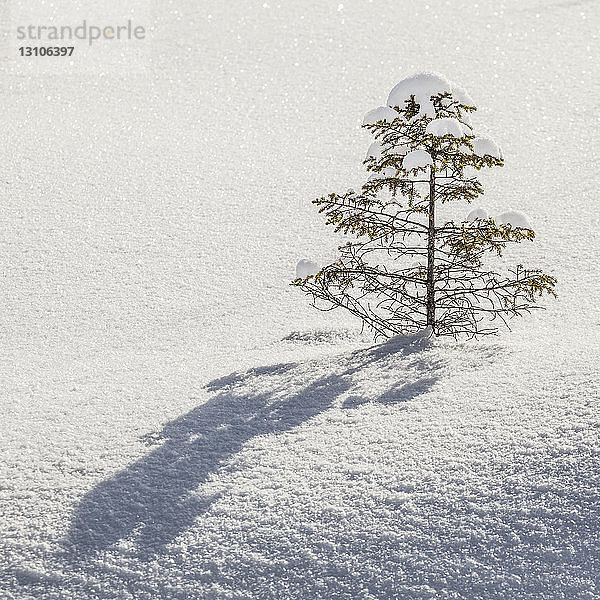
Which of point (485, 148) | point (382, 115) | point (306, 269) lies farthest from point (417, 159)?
point (306, 269)

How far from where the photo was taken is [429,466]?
6.08 meters

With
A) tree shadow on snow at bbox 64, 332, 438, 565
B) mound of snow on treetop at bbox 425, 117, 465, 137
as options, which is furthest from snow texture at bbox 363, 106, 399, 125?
tree shadow on snow at bbox 64, 332, 438, 565

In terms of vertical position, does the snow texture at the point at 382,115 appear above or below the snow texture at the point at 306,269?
above

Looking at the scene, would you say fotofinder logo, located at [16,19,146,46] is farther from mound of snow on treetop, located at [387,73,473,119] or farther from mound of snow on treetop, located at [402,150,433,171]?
mound of snow on treetop, located at [402,150,433,171]

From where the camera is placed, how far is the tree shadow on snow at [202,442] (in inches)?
230

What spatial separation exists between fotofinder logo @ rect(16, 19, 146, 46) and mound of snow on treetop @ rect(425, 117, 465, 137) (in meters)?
24.1

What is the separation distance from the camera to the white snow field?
17.8ft

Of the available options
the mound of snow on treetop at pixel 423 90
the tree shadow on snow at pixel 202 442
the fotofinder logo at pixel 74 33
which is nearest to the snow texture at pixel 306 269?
the tree shadow on snow at pixel 202 442

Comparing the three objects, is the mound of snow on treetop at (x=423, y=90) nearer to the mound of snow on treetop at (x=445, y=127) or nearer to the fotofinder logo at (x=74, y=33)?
the mound of snow on treetop at (x=445, y=127)

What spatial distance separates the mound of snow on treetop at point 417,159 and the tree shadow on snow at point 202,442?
→ 209 centimetres

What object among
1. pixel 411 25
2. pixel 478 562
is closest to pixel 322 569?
pixel 478 562

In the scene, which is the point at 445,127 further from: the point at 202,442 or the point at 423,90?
the point at 202,442

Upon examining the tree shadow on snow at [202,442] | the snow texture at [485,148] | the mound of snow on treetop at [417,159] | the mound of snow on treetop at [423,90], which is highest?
the mound of snow on treetop at [423,90]

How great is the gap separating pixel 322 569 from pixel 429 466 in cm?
129
